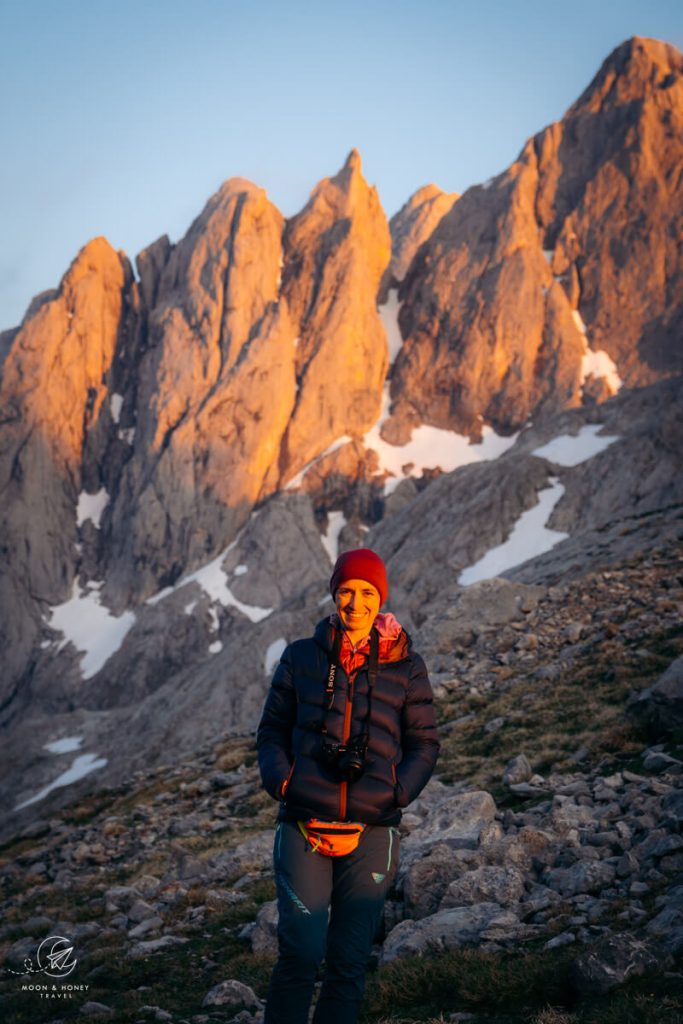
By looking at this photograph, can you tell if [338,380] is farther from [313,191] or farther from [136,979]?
[136,979]

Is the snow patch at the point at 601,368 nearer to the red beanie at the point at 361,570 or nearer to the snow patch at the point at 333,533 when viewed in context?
the snow patch at the point at 333,533

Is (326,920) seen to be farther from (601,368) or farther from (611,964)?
(601,368)

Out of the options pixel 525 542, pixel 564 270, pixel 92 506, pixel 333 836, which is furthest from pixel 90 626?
pixel 333 836

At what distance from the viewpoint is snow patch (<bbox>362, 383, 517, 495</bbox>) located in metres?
125

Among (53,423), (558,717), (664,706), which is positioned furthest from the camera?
(53,423)

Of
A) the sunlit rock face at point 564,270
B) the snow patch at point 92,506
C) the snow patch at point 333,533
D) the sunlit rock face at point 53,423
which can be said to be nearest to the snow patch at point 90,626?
the sunlit rock face at point 53,423

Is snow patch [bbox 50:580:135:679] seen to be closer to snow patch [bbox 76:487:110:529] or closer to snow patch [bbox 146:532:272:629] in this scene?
snow patch [bbox 146:532:272:629]

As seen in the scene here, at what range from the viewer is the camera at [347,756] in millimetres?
5145

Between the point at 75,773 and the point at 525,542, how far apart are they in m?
44.1

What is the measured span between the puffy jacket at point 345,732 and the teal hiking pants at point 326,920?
0.21 metres

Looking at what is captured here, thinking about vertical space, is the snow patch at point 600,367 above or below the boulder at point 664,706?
above

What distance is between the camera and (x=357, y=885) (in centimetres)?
518

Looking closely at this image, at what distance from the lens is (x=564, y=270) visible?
134 m

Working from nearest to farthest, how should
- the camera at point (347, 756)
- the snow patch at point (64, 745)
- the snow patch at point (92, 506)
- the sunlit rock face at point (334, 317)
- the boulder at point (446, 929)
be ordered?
the camera at point (347, 756) → the boulder at point (446, 929) → the snow patch at point (64, 745) → the sunlit rock face at point (334, 317) → the snow patch at point (92, 506)
